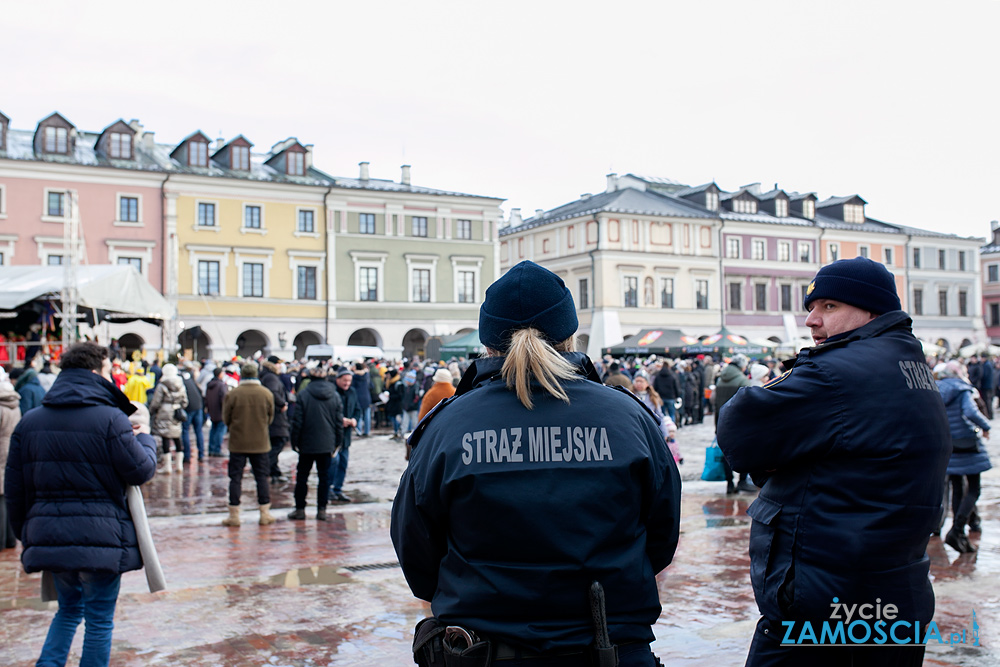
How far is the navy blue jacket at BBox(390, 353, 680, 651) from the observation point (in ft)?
7.37

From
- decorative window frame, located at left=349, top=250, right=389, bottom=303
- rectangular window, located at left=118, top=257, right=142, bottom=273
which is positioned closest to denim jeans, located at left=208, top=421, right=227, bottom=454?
rectangular window, located at left=118, top=257, right=142, bottom=273

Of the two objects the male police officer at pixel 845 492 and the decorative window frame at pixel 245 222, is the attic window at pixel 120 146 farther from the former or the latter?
the male police officer at pixel 845 492

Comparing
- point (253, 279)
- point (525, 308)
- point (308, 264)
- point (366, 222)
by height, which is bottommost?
point (525, 308)

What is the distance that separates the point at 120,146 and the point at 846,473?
A: 138 feet

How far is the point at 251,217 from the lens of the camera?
137ft

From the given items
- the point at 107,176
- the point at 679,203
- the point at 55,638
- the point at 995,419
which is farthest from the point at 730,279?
the point at 55,638

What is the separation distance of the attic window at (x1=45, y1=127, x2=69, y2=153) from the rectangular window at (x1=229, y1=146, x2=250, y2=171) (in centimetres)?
699

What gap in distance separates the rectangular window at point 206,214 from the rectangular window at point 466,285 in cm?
1221

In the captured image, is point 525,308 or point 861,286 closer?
point 525,308

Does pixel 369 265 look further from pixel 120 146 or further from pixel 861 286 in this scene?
pixel 861 286

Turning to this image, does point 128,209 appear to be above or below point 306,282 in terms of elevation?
above

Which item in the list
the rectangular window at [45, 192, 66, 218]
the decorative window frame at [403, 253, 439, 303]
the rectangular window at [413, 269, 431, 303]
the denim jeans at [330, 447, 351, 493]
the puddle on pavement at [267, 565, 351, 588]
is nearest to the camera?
the puddle on pavement at [267, 565, 351, 588]

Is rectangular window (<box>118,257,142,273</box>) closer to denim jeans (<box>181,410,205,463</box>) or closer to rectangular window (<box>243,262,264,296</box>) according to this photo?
rectangular window (<box>243,262,264,296</box>)

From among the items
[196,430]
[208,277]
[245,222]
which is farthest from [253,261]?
[196,430]
